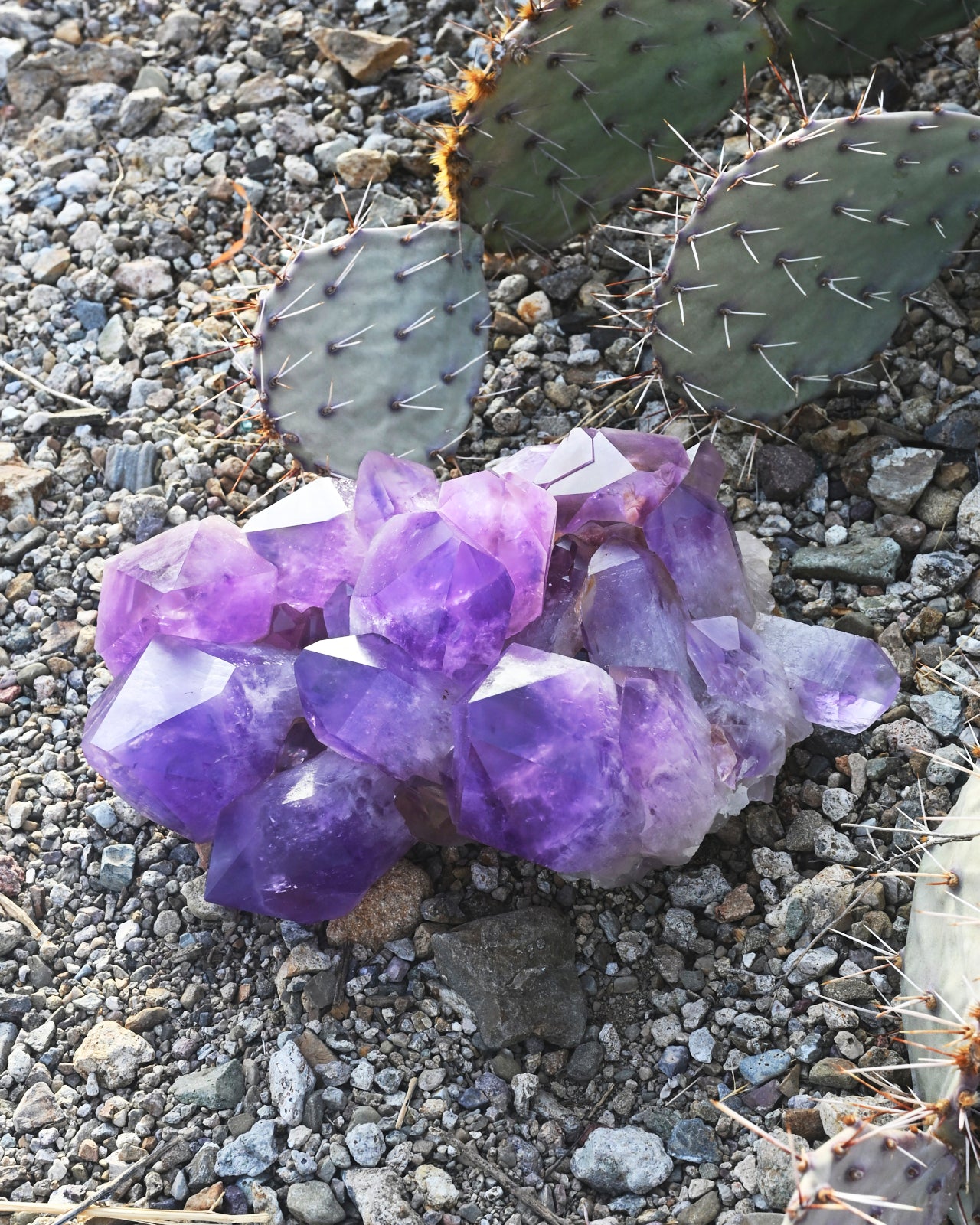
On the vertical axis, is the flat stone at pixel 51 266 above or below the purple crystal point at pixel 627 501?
above

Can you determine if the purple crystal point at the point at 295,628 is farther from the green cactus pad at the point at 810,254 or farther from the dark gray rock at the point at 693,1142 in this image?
the dark gray rock at the point at 693,1142

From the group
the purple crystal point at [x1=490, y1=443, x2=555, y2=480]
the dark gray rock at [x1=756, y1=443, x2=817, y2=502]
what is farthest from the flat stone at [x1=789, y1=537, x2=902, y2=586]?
the purple crystal point at [x1=490, y1=443, x2=555, y2=480]

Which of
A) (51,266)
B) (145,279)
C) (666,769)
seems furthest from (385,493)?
(51,266)

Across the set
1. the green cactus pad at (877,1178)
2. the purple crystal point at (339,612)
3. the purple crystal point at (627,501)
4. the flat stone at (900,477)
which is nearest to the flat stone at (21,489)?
the purple crystal point at (339,612)

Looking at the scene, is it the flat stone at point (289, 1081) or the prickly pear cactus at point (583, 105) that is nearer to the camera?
the flat stone at point (289, 1081)

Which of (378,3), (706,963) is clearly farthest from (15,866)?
(378,3)

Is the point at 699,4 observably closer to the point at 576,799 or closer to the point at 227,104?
the point at 227,104

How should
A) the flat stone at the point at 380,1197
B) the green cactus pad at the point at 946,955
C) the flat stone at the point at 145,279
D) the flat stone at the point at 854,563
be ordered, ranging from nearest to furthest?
the green cactus pad at the point at 946,955 < the flat stone at the point at 380,1197 < the flat stone at the point at 854,563 < the flat stone at the point at 145,279
